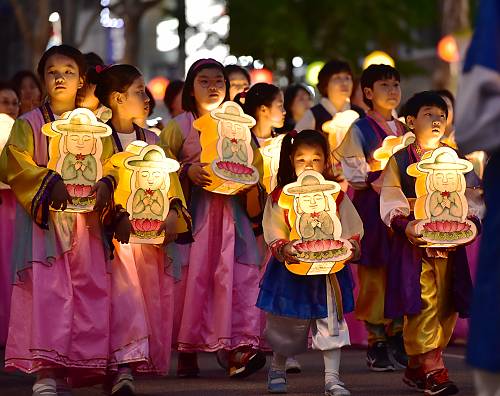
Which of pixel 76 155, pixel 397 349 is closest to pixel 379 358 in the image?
pixel 397 349

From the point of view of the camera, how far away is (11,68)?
195 feet

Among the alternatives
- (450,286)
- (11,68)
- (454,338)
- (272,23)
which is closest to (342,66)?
(454,338)

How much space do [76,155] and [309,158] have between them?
130 centimetres

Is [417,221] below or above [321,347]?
above

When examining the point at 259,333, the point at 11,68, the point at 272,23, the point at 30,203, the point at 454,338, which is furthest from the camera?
the point at 11,68

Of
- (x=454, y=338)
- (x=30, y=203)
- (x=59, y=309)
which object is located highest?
(x=30, y=203)

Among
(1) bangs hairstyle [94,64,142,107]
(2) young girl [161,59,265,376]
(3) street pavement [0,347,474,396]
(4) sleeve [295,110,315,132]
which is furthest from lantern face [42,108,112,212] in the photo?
(4) sleeve [295,110,315,132]

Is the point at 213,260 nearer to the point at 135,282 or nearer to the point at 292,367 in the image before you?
the point at 292,367

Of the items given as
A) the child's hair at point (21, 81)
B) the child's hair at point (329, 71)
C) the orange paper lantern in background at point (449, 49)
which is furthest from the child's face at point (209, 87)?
the orange paper lantern in background at point (449, 49)

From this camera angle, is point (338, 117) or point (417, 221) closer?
point (417, 221)

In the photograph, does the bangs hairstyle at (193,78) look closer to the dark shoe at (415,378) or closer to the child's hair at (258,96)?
the child's hair at (258,96)

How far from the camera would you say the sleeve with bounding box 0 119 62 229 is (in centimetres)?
907

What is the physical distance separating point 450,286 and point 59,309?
6.99ft

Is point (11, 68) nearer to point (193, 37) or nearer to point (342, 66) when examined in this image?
point (193, 37)
